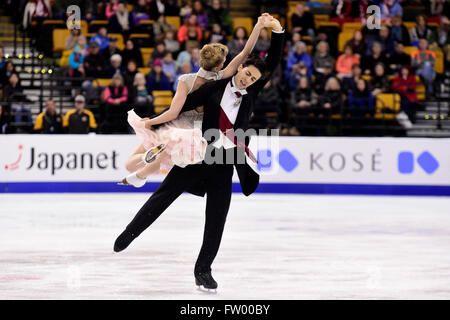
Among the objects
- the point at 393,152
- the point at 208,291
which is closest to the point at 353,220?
the point at 393,152

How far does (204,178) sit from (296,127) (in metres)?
9.15

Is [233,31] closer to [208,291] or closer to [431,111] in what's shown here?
[431,111]

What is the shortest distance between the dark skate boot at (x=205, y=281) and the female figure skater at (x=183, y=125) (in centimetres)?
78

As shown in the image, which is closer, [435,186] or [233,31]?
[435,186]

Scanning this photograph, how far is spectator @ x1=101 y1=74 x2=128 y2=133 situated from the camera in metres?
15.2

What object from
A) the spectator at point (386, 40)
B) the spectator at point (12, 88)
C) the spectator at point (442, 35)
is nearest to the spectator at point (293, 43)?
the spectator at point (386, 40)

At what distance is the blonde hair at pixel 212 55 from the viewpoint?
250 inches

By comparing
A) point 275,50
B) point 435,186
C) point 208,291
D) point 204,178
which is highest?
point 275,50

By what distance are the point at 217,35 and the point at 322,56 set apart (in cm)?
190

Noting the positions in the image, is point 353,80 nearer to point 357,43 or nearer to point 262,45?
point 357,43

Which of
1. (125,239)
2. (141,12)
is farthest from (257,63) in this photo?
(141,12)

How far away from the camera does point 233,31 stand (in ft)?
57.8

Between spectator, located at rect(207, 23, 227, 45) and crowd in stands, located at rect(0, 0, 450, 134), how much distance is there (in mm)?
18

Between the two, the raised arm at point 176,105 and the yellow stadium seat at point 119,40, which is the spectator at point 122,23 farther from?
the raised arm at point 176,105
